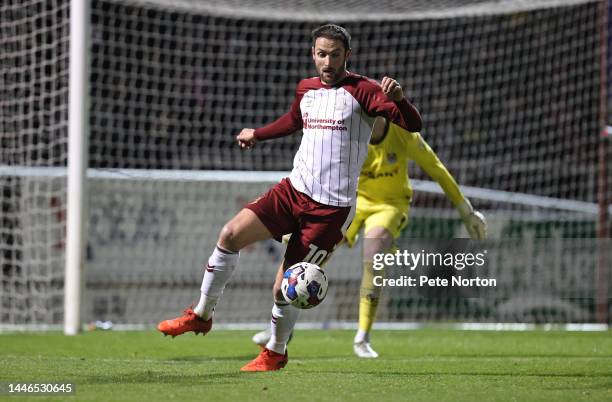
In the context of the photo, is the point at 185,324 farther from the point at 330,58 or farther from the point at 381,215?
the point at 381,215

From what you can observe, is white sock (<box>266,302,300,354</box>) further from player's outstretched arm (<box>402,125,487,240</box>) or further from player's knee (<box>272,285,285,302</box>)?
player's outstretched arm (<box>402,125,487,240</box>)

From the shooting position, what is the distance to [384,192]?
8828 millimetres

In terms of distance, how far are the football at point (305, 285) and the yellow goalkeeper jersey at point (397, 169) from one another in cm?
244

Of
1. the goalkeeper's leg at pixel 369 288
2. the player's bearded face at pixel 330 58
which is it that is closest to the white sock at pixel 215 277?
the player's bearded face at pixel 330 58

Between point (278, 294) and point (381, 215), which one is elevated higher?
point (381, 215)

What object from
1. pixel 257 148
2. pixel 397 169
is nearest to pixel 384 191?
pixel 397 169

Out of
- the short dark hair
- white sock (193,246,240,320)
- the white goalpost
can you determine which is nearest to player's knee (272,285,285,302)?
white sock (193,246,240,320)

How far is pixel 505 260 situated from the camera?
Answer: 44.1 feet

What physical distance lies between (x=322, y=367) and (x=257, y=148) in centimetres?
909

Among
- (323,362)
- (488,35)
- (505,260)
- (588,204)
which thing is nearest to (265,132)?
(323,362)

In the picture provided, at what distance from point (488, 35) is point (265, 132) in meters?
10.4

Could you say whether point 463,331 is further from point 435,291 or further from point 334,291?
point 334,291

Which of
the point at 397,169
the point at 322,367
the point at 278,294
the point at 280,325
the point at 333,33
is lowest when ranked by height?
the point at 322,367

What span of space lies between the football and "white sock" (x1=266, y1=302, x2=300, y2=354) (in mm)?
529
